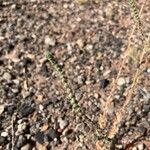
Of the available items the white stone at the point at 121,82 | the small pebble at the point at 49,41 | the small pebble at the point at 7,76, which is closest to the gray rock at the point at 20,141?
the small pebble at the point at 7,76

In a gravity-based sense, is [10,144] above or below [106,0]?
below

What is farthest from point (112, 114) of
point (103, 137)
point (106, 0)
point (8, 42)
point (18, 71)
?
point (106, 0)

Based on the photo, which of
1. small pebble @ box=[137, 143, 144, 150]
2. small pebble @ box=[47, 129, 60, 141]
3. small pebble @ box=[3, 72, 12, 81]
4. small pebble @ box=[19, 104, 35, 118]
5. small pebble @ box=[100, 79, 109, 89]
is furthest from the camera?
small pebble @ box=[3, 72, 12, 81]

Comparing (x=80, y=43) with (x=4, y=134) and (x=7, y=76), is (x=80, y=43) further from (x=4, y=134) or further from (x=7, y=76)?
(x=4, y=134)

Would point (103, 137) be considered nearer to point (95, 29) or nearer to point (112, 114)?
point (112, 114)

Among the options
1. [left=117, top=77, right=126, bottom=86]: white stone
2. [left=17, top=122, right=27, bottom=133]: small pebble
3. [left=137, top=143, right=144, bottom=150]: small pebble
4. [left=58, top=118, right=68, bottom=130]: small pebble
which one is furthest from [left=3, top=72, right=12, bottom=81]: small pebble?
[left=137, top=143, right=144, bottom=150]: small pebble

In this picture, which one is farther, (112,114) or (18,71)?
(18,71)

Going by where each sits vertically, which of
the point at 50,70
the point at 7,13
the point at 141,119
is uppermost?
the point at 7,13

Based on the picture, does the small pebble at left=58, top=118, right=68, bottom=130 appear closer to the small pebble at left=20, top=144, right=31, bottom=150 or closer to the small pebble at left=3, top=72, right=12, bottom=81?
the small pebble at left=20, top=144, right=31, bottom=150

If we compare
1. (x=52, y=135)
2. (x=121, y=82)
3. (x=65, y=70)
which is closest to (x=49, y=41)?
(x=65, y=70)
